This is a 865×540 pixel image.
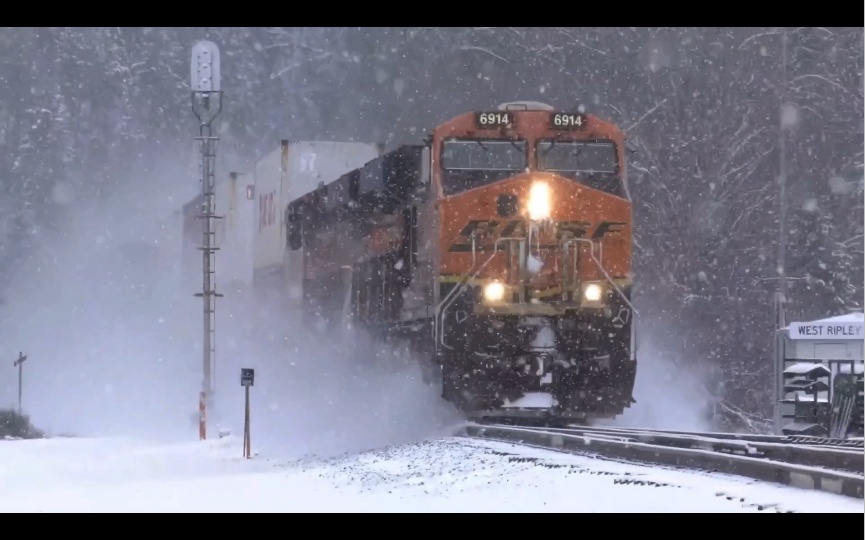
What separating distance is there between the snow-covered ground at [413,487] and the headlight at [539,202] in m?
3.00

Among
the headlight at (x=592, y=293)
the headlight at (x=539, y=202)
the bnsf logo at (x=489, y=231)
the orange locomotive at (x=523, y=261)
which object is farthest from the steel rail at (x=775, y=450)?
the headlight at (x=539, y=202)

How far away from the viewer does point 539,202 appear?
14461mm

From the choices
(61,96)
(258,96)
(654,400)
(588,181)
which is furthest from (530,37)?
(61,96)

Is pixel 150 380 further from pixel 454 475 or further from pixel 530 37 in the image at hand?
pixel 454 475

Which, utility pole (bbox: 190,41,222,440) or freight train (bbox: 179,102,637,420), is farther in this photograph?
utility pole (bbox: 190,41,222,440)

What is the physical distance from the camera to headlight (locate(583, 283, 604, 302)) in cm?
1447

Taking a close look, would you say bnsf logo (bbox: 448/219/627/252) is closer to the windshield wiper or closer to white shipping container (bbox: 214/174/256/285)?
the windshield wiper

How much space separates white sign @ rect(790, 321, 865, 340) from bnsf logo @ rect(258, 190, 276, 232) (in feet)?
37.6

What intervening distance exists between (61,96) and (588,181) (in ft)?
227

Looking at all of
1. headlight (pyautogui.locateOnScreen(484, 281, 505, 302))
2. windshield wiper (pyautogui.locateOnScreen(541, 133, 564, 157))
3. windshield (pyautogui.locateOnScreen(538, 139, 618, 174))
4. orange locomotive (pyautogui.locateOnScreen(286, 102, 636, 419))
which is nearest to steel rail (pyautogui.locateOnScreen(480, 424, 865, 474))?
orange locomotive (pyautogui.locateOnScreen(286, 102, 636, 419))

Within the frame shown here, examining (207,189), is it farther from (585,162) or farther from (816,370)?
(816,370)

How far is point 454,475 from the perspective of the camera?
10.0 m

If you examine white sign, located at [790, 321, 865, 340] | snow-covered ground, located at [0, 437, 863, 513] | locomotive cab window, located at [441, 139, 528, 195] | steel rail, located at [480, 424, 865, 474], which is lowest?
snow-covered ground, located at [0, 437, 863, 513]

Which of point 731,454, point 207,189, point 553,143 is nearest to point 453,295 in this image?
point 553,143
